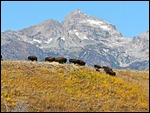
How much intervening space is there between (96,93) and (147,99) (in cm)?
710

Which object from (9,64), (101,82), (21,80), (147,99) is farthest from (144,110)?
(9,64)

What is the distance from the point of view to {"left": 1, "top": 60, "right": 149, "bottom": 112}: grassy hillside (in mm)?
47594

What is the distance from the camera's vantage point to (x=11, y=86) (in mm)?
51594

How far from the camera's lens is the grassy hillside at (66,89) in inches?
1874

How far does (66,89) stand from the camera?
2131 inches

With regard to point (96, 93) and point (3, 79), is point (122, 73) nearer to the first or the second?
point (96, 93)

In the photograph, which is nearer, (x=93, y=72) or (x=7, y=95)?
(x=7, y=95)

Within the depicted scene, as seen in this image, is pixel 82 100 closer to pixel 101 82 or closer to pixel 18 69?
pixel 101 82

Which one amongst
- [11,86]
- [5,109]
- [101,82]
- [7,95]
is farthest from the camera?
[101,82]

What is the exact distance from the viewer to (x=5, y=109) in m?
44.1

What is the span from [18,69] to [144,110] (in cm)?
1890

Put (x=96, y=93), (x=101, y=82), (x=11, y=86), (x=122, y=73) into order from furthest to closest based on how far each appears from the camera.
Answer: (x=122, y=73) → (x=101, y=82) → (x=96, y=93) → (x=11, y=86)

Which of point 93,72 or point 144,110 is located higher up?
point 93,72

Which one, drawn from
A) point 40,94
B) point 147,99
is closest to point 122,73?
point 147,99
